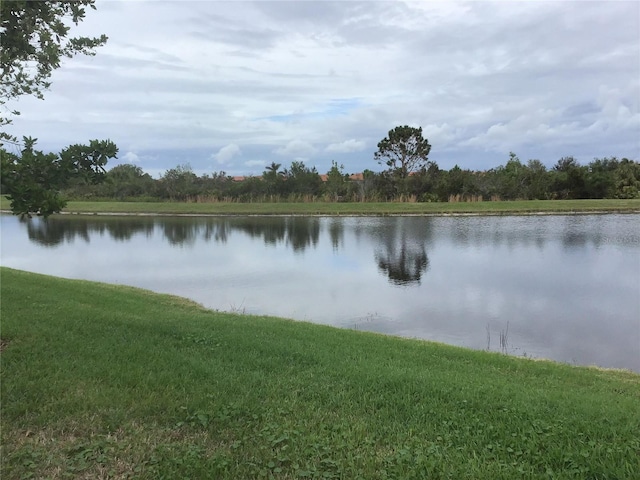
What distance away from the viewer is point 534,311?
10.7 metres

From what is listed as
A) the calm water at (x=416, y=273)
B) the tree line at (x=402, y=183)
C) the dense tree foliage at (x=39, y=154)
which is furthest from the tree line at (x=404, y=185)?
the dense tree foliage at (x=39, y=154)

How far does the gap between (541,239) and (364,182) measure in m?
26.9

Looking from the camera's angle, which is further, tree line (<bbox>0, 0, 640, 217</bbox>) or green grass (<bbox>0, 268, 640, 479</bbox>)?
tree line (<bbox>0, 0, 640, 217</bbox>)

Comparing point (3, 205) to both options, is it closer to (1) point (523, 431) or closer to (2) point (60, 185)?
(2) point (60, 185)

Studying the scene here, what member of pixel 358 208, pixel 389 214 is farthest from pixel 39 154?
pixel 358 208

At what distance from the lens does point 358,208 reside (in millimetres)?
40906

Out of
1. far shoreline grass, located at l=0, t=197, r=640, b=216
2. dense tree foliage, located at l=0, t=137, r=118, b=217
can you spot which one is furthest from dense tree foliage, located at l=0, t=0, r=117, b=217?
far shoreline grass, located at l=0, t=197, r=640, b=216

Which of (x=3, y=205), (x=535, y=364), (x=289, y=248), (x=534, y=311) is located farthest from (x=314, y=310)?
(x=3, y=205)

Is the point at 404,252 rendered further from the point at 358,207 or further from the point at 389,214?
the point at 358,207

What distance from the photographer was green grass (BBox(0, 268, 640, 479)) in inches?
115

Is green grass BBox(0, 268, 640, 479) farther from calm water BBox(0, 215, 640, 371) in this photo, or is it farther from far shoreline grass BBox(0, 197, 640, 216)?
far shoreline grass BBox(0, 197, 640, 216)

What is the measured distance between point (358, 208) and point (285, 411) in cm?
3760

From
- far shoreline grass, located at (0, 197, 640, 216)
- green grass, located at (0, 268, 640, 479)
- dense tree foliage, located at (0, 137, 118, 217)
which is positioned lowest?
green grass, located at (0, 268, 640, 479)

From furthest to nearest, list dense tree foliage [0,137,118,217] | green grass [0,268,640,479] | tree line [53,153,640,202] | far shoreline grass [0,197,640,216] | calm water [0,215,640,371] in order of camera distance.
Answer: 1. tree line [53,153,640,202]
2. far shoreline grass [0,197,640,216]
3. calm water [0,215,640,371]
4. dense tree foliage [0,137,118,217]
5. green grass [0,268,640,479]
